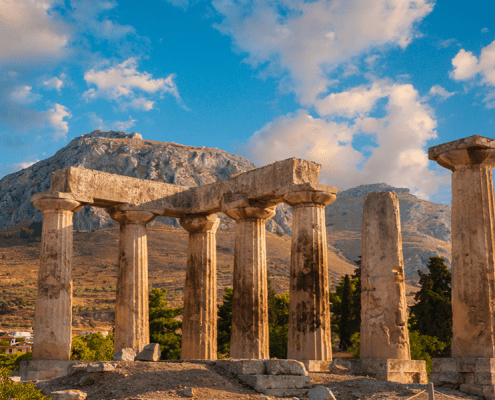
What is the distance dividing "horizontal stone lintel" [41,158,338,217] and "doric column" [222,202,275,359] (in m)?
0.60

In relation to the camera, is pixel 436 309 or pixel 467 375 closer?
pixel 467 375

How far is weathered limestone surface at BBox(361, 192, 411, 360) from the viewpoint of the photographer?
56.4 ft

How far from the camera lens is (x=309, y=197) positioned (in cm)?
2056

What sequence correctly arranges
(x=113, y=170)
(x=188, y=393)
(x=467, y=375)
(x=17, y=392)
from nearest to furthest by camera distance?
(x=17, y=392) → (x=188, y=393) → (x=467, y=375) → (x=113, y=170)

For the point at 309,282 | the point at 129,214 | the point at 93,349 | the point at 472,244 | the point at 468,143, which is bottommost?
the point at 93,349

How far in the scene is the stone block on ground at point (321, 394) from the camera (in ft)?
43.0

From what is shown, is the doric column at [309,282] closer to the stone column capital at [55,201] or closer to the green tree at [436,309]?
the stone column capital at [55,201]

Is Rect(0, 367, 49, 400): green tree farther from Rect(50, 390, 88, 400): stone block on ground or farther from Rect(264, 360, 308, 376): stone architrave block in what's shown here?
Rect(264, 360, 308, 376): stone architrave block

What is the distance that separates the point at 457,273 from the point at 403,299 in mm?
1952

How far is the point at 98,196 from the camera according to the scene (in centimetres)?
2372

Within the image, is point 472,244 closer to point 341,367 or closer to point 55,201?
point 341,367

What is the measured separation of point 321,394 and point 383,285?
17.5 ft

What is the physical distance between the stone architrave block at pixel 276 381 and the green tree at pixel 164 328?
33.3 m

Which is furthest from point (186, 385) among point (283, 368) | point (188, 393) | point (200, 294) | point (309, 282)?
point (200, 294)
